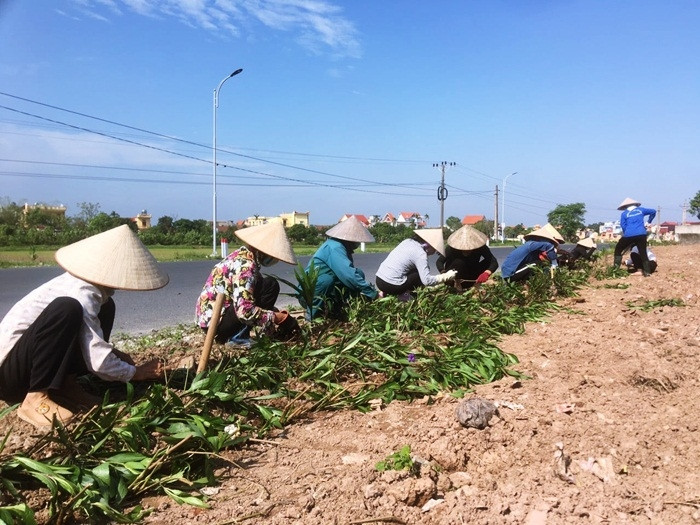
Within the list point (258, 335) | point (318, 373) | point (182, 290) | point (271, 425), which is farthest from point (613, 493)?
point (182, 290)

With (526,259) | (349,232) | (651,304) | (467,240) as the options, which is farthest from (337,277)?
(651,304)

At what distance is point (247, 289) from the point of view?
3936 millimetres

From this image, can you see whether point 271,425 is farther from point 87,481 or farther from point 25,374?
point 25,374

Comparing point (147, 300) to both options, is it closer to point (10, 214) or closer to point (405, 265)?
point (405, 265)

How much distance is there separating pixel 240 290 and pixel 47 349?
1415 mm

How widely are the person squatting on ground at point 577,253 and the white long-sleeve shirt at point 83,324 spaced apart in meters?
7.22

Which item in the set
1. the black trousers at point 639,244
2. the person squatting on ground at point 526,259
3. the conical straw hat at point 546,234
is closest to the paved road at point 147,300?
the person squatting on ground at point 526,259

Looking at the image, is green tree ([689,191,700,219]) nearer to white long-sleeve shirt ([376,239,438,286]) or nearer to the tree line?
the tree line

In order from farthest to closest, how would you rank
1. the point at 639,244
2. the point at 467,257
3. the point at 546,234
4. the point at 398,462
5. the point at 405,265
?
the point at 639,244
the point at 546,234
the point at 467,257
the point at 405,265
the point at 398,462

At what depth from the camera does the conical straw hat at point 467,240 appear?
661 cm

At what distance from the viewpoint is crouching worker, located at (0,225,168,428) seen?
8.87 feet

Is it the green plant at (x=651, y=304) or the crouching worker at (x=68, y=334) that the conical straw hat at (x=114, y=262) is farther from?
the green plant at (x=651, y=304)

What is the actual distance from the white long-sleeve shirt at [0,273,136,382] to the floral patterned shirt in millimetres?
1091

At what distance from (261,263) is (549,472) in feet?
7.93
